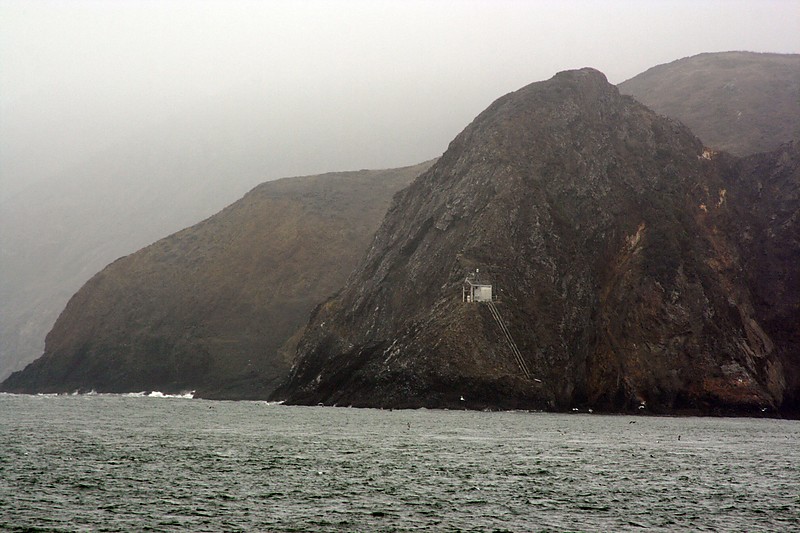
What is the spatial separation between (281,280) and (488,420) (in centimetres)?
10094

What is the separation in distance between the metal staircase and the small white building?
3.16 feet

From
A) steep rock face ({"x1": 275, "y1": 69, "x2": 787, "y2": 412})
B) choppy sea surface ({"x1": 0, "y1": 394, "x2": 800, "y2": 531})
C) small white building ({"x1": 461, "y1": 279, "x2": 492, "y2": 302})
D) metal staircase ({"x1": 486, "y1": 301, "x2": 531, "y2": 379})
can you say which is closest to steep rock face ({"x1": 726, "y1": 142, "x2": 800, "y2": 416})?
steep rock face ({"x1": 275, "y1": 69, "x2": 787, "y2": 412})

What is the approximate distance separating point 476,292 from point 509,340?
24.7 feet

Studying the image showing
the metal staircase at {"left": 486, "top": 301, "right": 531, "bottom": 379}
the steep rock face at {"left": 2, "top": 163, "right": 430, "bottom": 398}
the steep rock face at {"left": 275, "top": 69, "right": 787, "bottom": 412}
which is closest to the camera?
the metal staircase at {"left": 486, "top": 301, "right": 531, "bottom": 379}

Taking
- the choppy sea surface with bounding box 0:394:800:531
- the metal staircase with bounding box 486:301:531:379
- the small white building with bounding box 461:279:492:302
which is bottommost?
the choppy sea surface with bounding box 0:394:800:531

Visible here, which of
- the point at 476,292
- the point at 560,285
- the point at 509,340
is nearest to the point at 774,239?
the point at 560,285

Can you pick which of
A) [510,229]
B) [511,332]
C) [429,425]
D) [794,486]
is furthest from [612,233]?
[794,486]

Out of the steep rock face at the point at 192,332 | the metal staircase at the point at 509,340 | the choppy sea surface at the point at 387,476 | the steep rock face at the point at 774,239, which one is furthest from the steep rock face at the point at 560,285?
the steep rock face at the point at 192,332

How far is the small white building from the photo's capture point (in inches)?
4793

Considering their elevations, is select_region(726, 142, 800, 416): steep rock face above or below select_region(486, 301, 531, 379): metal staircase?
above

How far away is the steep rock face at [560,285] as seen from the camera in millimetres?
120000

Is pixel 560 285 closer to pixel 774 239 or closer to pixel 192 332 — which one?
pixel 774 239

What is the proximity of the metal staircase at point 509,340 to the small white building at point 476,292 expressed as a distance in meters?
0.96

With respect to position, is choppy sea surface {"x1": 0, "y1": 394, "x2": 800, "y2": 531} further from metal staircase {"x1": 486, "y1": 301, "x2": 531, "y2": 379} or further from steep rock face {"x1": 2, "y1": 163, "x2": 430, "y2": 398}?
steep rock face {"x1": 2, "y1": 163, "x2": 430, "y2": 398}
